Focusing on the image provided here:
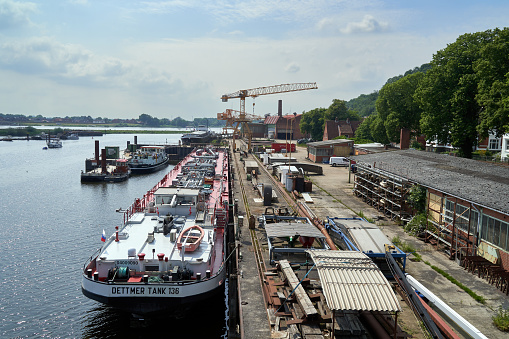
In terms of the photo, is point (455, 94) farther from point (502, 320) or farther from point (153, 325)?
point (153, 325)

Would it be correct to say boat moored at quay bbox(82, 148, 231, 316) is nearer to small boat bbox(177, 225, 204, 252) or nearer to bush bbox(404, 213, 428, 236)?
small boat bbox(177, 225, 204, 252)

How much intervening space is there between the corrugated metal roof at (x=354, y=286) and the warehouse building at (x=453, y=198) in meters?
9.28

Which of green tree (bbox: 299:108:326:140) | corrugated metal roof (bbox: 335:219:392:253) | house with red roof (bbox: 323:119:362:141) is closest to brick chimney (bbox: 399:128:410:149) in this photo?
corrugated metal roof (bbox: 335:219:392:253)

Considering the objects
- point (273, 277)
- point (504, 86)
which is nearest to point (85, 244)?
point (273, 277)

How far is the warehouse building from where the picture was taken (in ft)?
65.6

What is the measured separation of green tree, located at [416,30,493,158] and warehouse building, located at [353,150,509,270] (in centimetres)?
786

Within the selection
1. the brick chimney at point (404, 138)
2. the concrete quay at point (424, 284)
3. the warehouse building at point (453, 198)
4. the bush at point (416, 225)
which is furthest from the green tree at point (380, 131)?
the bush at point (416, 225)

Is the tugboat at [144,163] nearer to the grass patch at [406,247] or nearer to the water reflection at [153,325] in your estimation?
the water reflection at [153,325]

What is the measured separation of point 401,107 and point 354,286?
53929 mm

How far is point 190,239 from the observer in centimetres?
2017

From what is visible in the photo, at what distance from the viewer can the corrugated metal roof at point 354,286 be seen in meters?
12.1

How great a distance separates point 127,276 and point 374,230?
1278cm

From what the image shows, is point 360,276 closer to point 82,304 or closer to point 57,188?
point 82,304

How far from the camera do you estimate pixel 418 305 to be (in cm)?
1505
